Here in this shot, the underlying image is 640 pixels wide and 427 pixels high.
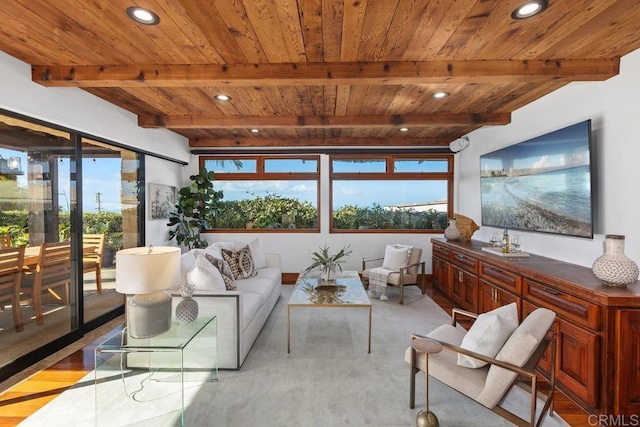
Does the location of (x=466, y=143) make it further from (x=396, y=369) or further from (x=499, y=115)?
(x=396, y=369)

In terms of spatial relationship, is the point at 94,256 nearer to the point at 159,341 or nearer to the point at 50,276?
the point at 50,276

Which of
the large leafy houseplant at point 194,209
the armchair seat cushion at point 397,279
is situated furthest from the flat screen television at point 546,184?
the large leafy houseplant at point 194,209

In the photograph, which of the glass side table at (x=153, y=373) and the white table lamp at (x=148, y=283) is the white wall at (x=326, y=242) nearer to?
the glass side table at (x=153, y=373)

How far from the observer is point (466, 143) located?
530 centimetres

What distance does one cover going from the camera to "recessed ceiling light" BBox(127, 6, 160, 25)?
196cm

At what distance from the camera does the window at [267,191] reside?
241 inches

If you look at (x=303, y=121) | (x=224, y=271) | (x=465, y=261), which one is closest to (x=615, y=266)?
(x=465, y=261)

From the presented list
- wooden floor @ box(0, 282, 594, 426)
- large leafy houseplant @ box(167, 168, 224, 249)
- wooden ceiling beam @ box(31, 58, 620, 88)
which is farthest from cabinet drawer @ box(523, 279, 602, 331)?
large leafy houseplant @ box(167, 168, 224, 249)

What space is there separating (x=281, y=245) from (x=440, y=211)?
316 cm

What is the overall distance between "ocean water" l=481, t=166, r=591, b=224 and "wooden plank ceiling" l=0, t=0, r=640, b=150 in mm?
894

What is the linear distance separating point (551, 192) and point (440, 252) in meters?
2.12

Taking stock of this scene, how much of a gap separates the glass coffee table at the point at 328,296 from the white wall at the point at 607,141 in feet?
6.97

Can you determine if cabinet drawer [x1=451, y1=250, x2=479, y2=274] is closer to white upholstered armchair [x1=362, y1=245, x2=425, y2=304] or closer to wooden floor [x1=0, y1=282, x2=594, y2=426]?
white upholstered armchair [x1=362, y1=245, x2=425, y2=304]

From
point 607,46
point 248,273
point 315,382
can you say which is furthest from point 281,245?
point 607,46
